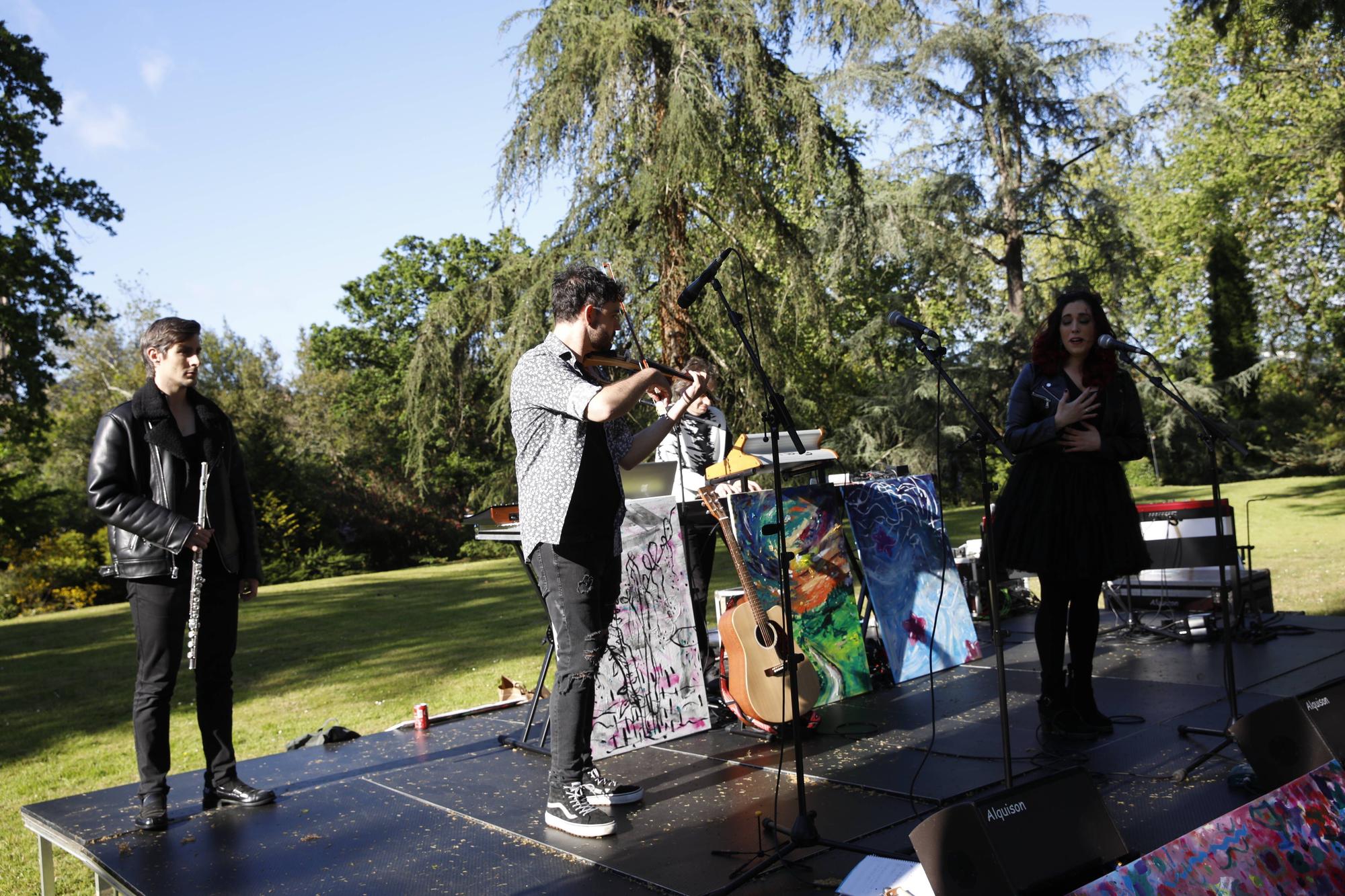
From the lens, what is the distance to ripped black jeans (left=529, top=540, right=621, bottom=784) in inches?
139

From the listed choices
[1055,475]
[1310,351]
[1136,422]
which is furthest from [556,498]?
[1310,351]

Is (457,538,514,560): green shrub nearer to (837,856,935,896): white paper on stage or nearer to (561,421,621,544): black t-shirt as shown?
(561,421,621,544): black t-shirt

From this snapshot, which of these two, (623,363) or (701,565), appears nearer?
(623,363)

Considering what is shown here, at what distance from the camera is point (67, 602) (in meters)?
18.0

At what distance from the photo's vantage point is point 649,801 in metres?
3.82

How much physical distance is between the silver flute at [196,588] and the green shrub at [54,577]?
16.8m

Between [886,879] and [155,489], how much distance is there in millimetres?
3066

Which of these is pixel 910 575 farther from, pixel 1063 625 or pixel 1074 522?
pixel 1074 522

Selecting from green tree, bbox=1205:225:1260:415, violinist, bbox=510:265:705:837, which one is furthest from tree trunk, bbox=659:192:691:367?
green tree, bbox=1205:225:1260:415

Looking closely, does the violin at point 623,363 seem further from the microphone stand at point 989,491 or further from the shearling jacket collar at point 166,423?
the shearling jacket collar at point 166,423

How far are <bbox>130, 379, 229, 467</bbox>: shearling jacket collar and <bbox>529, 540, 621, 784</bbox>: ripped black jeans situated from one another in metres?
1.52

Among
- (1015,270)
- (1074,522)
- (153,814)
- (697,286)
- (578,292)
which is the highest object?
(1015,270)

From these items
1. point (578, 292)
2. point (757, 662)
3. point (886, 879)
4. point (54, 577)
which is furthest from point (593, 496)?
point (54, 577)

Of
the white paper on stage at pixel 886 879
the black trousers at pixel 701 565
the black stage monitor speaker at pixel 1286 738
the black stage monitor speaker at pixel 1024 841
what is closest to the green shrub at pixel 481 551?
the black trousers at pixel 701 565
